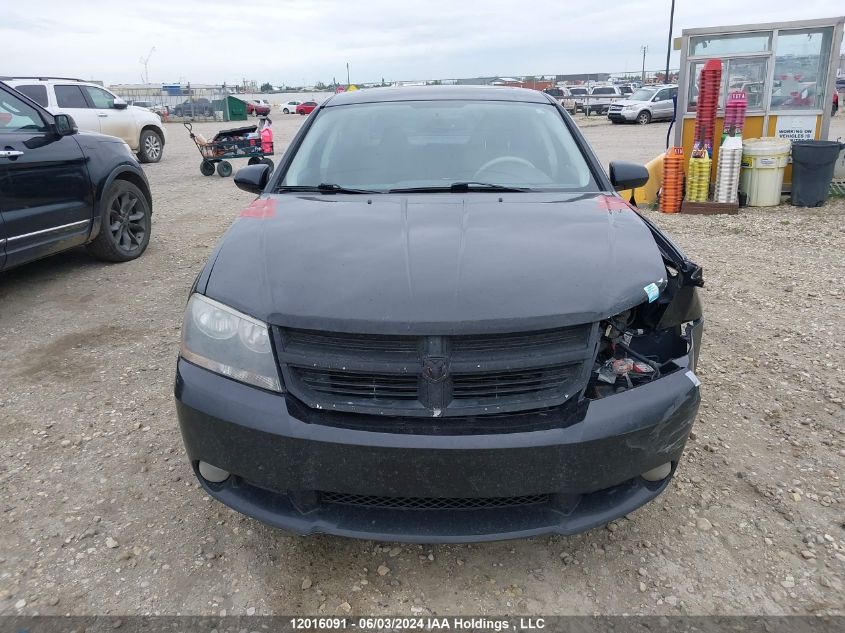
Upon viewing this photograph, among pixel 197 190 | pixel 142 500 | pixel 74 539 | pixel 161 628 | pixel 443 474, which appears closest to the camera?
pixel 443 474

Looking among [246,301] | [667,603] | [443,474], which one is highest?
[246,301]

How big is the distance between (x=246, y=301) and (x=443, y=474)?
2.73 ft

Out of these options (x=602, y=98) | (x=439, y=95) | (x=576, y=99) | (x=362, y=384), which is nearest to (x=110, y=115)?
(x=439, y=95)

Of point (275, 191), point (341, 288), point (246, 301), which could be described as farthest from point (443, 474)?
→ point (275, 191)

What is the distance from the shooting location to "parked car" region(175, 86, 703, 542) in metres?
1.88

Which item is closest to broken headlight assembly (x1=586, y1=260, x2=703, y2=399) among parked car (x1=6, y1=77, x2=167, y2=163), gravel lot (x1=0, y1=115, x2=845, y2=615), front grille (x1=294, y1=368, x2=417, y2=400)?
front grille (x1=294, y1=368, x2=417, y2=400)

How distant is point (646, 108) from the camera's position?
27.4m

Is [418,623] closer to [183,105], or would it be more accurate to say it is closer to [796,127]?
[796,127]

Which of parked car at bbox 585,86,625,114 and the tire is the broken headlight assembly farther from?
parked car at bbox 585,86,625,114

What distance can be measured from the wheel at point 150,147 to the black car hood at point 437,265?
13695mm

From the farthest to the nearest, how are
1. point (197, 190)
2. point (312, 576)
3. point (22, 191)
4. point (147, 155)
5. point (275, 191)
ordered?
point (147, 155), point (197, 190), point (22, 191), point (275, 191), point (312, 576)

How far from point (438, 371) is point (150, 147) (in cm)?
1525

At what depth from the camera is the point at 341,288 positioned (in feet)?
6.66

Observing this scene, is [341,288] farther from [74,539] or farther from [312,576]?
[74,539]
